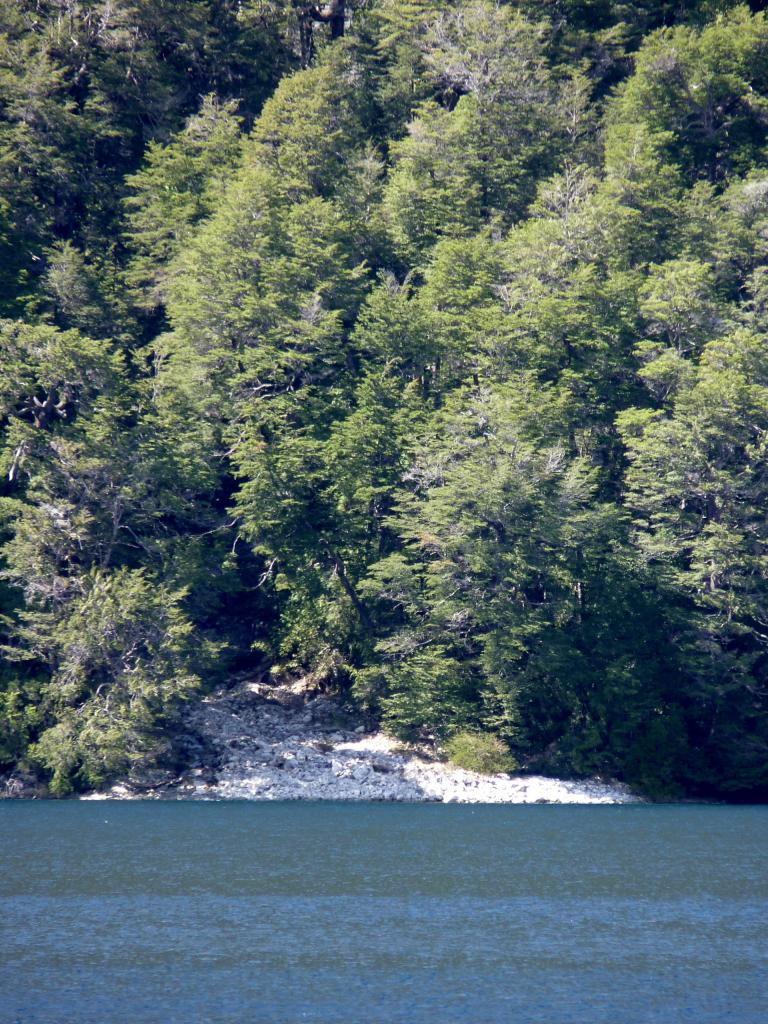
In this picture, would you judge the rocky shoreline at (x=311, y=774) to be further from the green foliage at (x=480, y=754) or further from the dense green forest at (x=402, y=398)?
the dense green forest at (x=402, y=398)

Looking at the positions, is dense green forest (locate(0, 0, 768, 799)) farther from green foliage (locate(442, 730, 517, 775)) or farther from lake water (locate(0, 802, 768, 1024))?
lake water (locate(0, 802, 768, 1024))

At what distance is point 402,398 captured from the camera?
138 feet

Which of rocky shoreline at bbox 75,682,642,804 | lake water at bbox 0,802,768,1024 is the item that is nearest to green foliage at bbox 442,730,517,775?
rocky shoreline at bbox 75,682,642,804

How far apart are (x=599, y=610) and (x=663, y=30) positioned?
2963 cm

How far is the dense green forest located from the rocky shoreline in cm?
106

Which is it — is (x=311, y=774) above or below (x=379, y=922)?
below

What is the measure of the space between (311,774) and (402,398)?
1422 centimetres

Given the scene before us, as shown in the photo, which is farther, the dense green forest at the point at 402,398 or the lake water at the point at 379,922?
the dense green forest at the point at 402,398

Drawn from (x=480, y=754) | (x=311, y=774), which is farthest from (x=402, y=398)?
(x=311, y=774)

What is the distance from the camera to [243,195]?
44.7 meters

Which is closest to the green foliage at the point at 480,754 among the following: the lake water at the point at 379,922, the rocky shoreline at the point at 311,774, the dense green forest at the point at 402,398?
the rocky shoreline at the point at 311,774

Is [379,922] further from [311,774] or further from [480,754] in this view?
[480,754]

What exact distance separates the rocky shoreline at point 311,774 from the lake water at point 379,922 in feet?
20.2

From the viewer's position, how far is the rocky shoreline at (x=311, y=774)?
35.3 meters
